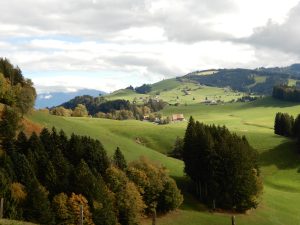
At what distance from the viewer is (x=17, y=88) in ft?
396

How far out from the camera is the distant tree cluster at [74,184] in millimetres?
70938

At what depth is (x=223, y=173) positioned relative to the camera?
343 ft

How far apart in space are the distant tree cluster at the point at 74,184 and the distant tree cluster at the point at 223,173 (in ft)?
47.0

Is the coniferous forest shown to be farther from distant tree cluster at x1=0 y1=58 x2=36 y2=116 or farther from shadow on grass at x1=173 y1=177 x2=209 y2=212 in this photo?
distant tree cluster at x1=0 y1=58 x2=36 y2=116

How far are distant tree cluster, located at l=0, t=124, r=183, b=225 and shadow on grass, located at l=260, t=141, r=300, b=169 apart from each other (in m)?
73.3

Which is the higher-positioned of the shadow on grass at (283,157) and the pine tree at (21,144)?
the pine tree at (21,144)

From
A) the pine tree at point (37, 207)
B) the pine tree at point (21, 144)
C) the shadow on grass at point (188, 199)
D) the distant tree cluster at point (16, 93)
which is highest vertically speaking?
the distant tree cluster at point (16, 93)

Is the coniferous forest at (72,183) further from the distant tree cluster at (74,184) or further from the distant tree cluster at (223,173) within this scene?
the distant tree cluster at (223,173)

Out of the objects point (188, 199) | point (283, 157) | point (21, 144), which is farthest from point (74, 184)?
point (283, 157)

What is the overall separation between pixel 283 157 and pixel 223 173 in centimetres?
6423

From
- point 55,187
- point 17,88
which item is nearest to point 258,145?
point 17,88

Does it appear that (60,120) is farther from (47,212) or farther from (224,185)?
(47,212)

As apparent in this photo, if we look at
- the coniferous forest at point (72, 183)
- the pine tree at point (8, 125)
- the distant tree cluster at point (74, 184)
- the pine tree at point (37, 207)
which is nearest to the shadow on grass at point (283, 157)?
the coniferous forest at point (72, 183)

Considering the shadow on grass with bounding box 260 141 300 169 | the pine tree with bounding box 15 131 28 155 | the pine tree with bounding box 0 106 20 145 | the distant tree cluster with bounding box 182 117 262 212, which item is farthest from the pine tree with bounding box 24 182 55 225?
the shadow on grass with bounding box 260 141 300 169
